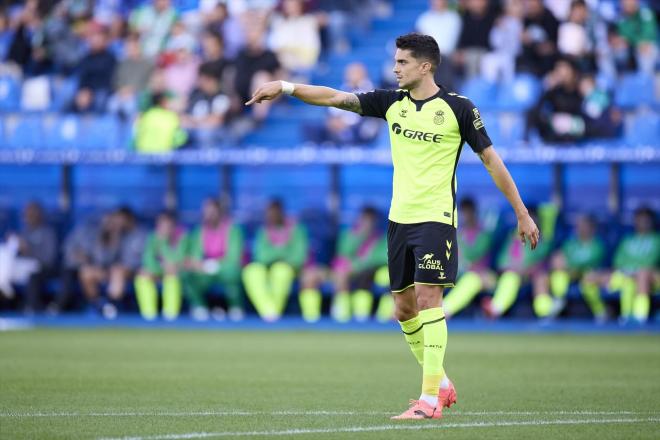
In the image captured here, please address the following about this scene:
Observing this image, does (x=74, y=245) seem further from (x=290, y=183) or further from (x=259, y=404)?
(x=259, y=404)

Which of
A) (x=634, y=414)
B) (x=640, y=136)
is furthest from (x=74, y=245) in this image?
(x=634, y=414)

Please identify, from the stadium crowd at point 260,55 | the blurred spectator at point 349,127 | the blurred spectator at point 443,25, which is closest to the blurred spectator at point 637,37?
the stadium crowd at point 260,55

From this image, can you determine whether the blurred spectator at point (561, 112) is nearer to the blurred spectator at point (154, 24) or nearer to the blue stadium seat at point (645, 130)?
the blue stadium seat at point (645, 130)

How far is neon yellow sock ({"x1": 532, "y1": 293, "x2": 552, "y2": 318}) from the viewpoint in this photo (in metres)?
16.6

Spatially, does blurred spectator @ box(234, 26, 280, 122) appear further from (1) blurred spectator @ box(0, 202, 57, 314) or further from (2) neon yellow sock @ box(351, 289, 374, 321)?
(1) blurred spectator @ box(0, 202, 57, 314)

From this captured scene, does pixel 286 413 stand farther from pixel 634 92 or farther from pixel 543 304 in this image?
pixel 634 92

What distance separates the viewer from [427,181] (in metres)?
7.46

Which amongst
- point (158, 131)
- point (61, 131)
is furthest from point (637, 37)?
point (61, 131)

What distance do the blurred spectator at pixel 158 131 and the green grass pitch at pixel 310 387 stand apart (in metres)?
3.55

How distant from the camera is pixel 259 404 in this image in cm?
799

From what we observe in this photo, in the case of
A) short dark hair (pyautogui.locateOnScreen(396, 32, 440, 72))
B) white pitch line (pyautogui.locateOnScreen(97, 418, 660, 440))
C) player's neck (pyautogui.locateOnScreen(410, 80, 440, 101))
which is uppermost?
short dark hair (pyautogui.locateOnScreen(396, 32, 440, 72))

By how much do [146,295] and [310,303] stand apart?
228cm

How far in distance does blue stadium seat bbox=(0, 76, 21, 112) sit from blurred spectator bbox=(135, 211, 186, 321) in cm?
332

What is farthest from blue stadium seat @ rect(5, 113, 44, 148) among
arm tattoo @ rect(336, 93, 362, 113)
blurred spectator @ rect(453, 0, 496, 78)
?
arm tattoo @ rect(336, 93, 362, 113)
